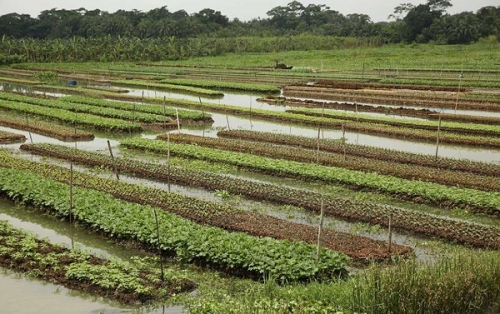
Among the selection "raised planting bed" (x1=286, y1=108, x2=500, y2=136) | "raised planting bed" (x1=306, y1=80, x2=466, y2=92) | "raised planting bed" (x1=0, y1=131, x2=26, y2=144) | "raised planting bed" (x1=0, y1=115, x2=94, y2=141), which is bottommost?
"raised planting bed" (x1=0, y1=131, x2=26, y2=144)

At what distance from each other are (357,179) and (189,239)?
7.80m

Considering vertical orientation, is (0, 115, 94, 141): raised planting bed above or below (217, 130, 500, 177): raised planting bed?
below

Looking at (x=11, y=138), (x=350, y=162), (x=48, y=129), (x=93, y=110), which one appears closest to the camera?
(x=350, y=162)

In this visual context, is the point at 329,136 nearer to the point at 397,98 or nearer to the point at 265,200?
the point at 265,200

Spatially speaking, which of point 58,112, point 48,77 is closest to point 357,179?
point 58,112

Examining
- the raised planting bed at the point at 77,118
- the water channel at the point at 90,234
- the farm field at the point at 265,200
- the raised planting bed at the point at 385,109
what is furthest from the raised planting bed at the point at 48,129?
the raised planting bed at the point at 385,109

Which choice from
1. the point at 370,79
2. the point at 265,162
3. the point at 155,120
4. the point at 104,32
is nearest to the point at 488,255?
the point at 265,162

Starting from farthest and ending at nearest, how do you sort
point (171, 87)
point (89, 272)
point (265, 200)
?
point (171, 87), point (265, 200), point (89, 272)

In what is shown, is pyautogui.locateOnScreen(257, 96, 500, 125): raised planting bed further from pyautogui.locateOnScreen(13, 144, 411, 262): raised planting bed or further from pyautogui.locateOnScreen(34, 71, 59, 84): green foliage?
pyautogui.locateOnScreen(34, 71, 59, 84): green foliage

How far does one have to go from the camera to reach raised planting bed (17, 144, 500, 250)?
15703mm

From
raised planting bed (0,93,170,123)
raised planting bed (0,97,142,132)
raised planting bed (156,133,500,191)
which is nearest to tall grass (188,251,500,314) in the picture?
raised planting bed (156,133,500,191)

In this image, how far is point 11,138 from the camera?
29.3 metres

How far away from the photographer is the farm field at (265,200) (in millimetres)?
11336

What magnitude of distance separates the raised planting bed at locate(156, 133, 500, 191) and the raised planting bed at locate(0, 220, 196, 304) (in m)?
8.93
